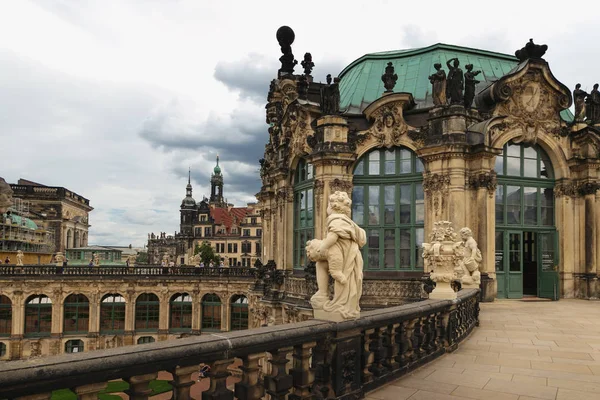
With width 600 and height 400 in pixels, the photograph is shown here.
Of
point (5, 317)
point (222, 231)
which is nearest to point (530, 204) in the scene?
point (5, 317)

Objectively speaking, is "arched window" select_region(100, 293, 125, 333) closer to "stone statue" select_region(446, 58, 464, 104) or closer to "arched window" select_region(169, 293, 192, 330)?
"arched window" select_region(169, 293, 192, 330)

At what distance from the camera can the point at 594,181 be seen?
18672 millimetres

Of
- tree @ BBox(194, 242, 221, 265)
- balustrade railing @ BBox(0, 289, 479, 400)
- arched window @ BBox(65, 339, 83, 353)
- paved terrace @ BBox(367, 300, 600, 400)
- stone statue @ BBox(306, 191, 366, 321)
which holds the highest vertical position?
stone statue @ BBox(306, 191, 366, 321)

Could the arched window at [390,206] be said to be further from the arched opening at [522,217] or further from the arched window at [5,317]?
the arched window at [5,317]

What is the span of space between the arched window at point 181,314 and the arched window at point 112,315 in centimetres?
395

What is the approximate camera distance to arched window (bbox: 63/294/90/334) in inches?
1532

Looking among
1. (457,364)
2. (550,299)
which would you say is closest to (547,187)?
(550,299)

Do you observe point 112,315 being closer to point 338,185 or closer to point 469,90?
point 338,185

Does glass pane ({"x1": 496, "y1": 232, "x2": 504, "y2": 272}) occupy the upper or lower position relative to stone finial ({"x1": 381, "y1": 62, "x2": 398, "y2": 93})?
lower

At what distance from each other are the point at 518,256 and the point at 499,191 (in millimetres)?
2559

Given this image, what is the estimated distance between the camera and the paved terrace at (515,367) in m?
5.90

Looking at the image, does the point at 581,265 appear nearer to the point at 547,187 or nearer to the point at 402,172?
the point at 547,187

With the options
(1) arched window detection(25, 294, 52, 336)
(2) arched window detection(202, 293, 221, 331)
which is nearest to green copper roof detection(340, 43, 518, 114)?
(2) arched window detection(202, 293, 221, 331)

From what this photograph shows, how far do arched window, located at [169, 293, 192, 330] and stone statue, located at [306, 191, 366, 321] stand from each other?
37.1m
